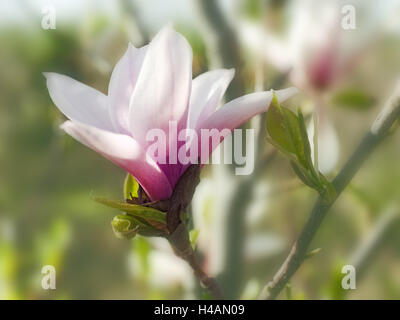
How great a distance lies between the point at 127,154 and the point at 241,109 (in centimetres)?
3

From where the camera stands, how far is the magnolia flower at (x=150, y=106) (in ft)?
0.49

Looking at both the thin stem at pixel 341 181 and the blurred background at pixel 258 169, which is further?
the blurred background at pixel 258 169

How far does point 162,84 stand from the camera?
6.0 inches

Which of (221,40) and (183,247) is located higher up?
(221,40)

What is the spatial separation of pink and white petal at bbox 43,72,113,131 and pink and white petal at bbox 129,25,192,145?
16 millimetres

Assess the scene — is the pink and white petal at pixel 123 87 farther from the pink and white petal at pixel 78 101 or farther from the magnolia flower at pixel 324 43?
the magnolia flower at pixel 324 43

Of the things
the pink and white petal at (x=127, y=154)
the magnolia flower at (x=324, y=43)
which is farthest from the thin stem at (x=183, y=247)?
the magnolia flower at (x=324, y=43)

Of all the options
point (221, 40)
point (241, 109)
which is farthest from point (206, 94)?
point (221, 40)

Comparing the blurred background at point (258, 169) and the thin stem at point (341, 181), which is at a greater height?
the blurred background at point (258, 169)

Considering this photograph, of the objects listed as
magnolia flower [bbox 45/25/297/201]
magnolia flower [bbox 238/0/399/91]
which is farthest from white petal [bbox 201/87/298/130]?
magnolia flower [bbox 238/0/399/91]

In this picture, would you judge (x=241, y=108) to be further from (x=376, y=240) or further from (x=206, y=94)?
(x=376, y=240)

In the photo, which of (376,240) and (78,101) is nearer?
(78,101)
